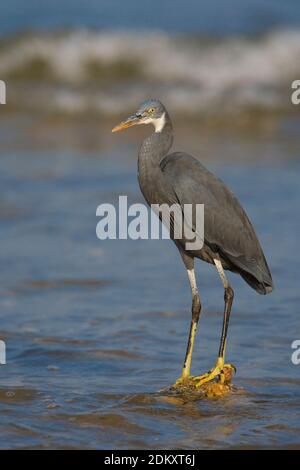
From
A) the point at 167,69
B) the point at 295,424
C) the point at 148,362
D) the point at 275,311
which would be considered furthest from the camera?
the point at 167,69

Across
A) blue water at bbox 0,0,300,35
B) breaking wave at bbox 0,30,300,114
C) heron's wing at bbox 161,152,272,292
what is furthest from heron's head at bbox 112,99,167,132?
blue water at bbox 0,0,300,35

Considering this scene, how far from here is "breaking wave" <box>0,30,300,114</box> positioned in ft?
50.9

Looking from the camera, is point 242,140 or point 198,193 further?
point 242,140

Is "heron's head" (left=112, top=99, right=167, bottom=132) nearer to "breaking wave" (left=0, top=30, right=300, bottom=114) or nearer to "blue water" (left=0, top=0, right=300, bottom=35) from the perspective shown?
"breaking wave" (left=0, top=30, right=300, bottom=114)

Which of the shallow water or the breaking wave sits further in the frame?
the breaking wave

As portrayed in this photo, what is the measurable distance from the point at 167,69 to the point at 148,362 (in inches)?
419

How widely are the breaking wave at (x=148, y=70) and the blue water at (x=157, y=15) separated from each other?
1.40 feet

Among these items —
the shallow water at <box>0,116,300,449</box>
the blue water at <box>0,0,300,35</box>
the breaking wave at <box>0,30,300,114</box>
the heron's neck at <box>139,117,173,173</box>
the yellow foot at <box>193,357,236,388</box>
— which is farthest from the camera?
the blue water at <box>0,0,300,35</box>

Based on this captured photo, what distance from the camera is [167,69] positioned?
16.9 metres

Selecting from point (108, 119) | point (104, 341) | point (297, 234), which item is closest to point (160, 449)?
point (104, 341)

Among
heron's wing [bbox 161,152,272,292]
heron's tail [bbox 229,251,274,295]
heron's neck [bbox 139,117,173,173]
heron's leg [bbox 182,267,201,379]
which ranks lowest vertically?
heron's leg [bbox 182,267,201,379]
